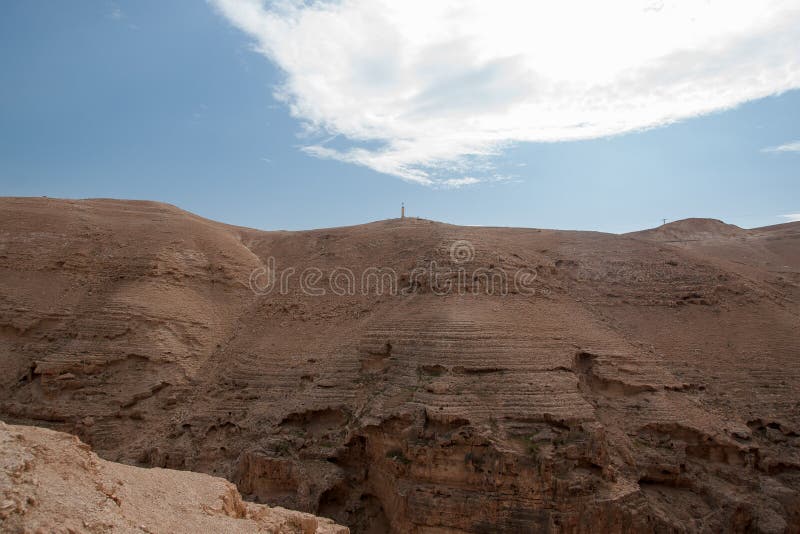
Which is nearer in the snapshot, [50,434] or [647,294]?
[50,434]

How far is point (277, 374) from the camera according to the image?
54.4 ft

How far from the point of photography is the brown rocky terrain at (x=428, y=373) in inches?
487

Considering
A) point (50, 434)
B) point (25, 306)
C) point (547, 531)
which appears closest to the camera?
point (50, 434)

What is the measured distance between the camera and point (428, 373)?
14008mm

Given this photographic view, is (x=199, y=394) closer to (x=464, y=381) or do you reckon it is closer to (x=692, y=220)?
(x=464, y=381)

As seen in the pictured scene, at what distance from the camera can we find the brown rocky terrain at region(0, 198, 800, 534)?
12367mm

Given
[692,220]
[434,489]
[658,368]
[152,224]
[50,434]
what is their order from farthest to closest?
[692,220] → [152,224] → [658,368] → [434,489] → [50,434]

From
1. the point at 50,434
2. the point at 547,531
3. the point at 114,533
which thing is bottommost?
the point at 547,531

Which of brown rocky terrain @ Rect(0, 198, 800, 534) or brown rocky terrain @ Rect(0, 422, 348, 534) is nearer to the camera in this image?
brown rocky terrain @ Rect(0, 422, 348, 534)

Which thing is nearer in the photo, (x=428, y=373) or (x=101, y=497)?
(x=101, y=497)

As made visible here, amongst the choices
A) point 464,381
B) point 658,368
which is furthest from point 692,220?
point 464,381

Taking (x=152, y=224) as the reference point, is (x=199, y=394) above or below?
below

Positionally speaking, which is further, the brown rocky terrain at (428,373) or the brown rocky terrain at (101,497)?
the brown rocky terrain at (428,373)

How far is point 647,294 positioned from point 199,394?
51.8 feet
